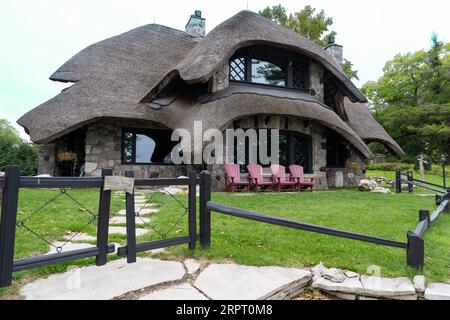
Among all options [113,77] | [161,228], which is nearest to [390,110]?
[113,77]

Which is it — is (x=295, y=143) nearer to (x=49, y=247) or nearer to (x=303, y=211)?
(x=303, y=211)

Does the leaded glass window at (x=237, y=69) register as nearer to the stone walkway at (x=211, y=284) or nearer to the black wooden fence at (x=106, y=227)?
the black wooden fence at (x=106, y=227)

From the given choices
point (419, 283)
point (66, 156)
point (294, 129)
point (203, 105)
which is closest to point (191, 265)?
point (419, 283)

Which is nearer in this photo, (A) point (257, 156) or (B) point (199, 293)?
(B) point (199, 293)

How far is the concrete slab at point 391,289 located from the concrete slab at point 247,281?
451mm

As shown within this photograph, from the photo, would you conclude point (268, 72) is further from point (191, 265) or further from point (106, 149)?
point (191, 265)

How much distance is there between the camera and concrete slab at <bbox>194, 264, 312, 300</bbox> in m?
2.23

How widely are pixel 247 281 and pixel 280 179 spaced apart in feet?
24.1

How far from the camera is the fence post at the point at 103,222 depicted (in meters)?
2.56

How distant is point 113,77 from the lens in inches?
439

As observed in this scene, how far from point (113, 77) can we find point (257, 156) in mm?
5763

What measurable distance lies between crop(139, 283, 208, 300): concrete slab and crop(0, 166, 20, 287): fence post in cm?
93

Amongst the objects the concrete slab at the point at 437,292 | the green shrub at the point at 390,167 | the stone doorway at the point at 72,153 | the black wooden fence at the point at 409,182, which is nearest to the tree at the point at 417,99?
the green shrub at the point at 390,167
